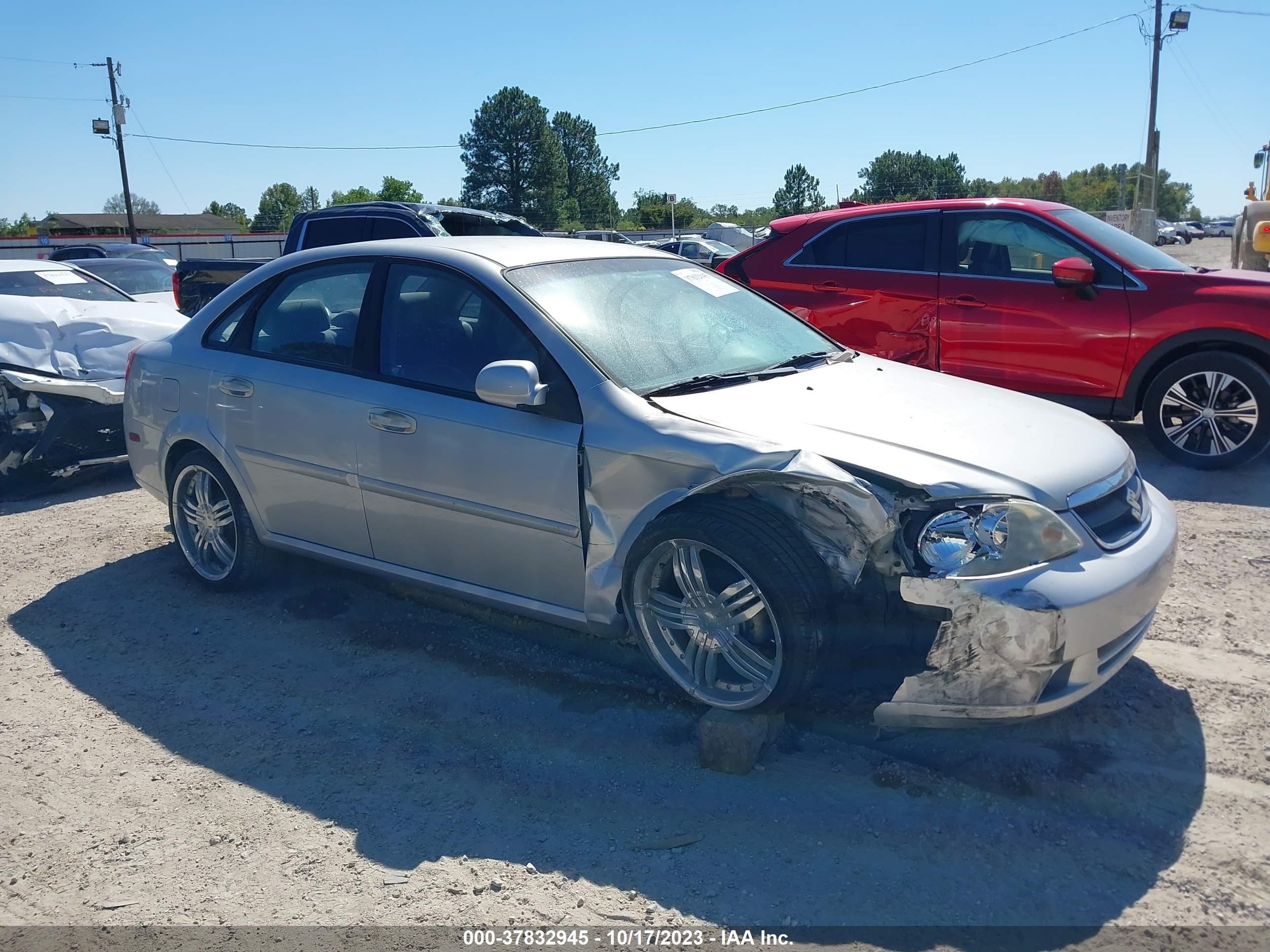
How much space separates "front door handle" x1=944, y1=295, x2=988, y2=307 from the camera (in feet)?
23.4

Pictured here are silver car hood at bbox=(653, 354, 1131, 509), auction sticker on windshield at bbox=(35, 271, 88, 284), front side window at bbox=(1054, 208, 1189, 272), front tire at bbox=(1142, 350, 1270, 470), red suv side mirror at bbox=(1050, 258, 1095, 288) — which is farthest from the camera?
auction sticker on windshield at bbox=(35, 271, 88, 284)

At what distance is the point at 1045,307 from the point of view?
22.6ft

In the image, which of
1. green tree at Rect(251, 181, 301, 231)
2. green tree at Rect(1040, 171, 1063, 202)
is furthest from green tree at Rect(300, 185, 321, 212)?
green tree at Rect(1040, 171, 1063, 202)

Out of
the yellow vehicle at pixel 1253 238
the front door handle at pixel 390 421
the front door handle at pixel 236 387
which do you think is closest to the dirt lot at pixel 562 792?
the front door handle at pixel 390 421

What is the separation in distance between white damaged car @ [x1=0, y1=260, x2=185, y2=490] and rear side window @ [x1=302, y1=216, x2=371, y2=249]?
3.76m

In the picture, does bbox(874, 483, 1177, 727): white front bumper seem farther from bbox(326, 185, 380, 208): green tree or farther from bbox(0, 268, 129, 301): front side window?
bbox(326, 185, 380, 208): green tree

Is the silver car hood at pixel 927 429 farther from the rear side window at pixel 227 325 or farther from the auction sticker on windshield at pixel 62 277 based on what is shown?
the auction sticker on windshield at pixel 62 277

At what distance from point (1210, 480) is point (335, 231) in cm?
882

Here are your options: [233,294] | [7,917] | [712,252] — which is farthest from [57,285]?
[712,252]

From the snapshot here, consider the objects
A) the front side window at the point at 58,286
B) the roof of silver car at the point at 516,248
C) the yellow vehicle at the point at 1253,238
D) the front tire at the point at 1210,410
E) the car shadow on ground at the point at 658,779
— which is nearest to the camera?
the car shadow on ground at the point at 658,779

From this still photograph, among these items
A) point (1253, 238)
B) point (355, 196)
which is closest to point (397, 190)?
point (355, 196)

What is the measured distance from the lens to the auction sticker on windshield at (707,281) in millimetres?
4512

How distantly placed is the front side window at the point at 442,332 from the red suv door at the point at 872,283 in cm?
420

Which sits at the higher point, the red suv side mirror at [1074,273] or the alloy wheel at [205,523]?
the red suv side mirror at [1074,273]
